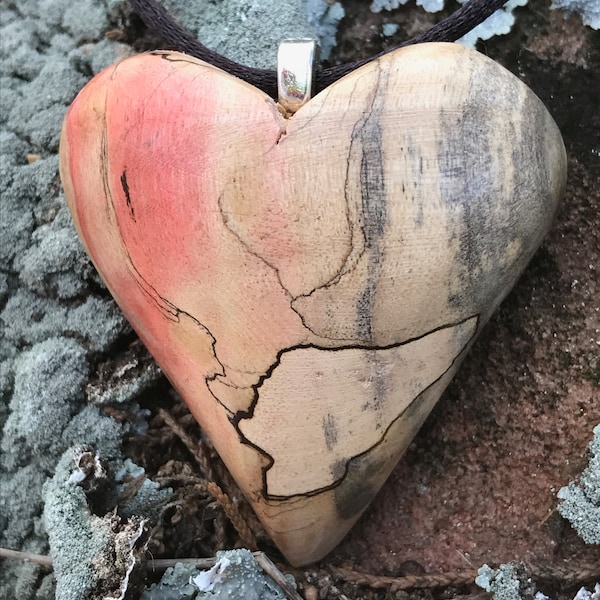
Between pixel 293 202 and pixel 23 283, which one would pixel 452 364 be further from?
pixel 23 283

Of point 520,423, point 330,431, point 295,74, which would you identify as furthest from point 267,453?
point 295,74

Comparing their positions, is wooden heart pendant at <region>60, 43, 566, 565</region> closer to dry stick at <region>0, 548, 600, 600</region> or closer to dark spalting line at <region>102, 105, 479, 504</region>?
dark spalting line at <region>102, 105, 479, 504</region>

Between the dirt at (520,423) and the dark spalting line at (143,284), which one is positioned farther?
the dirt at (520,423)

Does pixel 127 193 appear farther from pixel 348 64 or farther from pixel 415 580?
pixel 415 580

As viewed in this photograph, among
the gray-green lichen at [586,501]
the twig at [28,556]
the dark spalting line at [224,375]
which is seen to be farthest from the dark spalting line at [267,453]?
the twig at [28,556]

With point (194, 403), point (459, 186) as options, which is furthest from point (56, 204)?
point (459, 186)

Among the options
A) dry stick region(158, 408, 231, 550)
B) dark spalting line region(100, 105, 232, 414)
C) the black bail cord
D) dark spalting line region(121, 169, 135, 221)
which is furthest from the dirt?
dark spalting line region(121, 169, 135, 221)

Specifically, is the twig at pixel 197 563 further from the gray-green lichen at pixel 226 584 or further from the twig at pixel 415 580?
the twig at pixel 415 580
